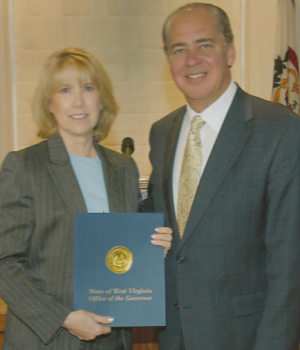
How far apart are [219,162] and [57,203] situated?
652 millimetres

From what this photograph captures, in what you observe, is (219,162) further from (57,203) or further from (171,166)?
(57,203)

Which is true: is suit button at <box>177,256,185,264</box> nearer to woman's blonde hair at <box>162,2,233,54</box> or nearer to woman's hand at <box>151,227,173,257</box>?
woman's hand at <box>151,227,173,257</box>

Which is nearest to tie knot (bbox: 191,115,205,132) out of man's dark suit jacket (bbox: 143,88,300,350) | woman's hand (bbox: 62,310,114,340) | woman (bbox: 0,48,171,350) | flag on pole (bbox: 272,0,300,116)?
man's dark suit jacket (bbox: 143,88,300,350)

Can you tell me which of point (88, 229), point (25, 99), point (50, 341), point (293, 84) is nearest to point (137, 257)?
point (88, 229)

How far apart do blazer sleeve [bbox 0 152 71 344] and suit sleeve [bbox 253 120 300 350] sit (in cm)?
76

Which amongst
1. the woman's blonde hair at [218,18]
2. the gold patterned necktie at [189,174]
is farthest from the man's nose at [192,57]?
the gold patterned necktie at [189,174]

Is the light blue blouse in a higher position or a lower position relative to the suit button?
higher

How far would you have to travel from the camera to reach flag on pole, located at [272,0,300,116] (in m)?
4.24

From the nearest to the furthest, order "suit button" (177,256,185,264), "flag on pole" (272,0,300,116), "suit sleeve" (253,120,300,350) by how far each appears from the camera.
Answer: "suit sleeve" (253,120,300,350) → "suit button" (177,256,185,264) → "flag on pole" (272,0,300,116)

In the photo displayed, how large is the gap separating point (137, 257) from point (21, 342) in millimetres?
553

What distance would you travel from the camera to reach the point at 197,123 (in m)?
1.93

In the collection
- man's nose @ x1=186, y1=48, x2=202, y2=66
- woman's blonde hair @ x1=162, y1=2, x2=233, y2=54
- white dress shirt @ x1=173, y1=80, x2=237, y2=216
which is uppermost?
woman's blonde hair @ x1=162, y1=2, x2=233, y2=54

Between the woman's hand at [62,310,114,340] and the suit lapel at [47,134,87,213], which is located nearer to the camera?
the woman's hand at [62,310,114,340]

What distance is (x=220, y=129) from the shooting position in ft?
5.94
